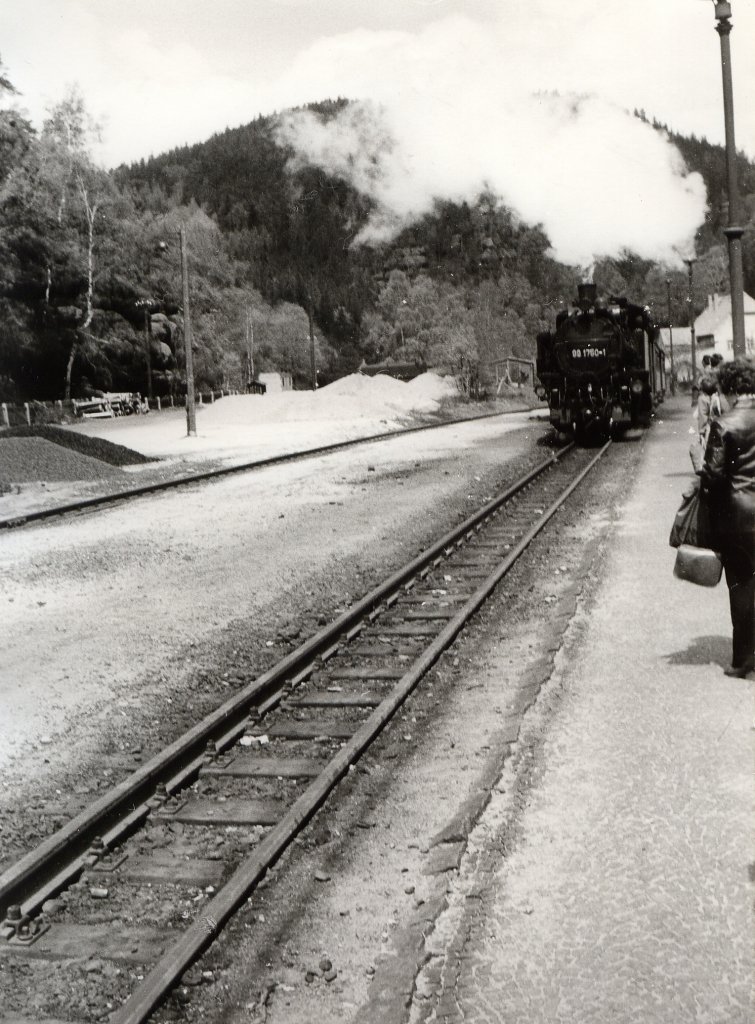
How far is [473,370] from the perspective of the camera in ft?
211

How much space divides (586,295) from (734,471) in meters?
23.1

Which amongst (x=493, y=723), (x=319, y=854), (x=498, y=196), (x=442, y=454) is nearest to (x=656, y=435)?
(x=442, y=454)

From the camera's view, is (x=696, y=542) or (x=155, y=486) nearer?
(x=696, y=542)

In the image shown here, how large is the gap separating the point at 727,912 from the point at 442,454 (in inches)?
915

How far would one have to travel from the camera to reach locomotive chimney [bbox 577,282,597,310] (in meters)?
28.2

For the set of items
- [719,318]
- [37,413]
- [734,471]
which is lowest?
[734,471]

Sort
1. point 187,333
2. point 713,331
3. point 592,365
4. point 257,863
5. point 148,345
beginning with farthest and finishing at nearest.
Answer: point 713,331
point 148,345
point 187,333
point 592,365
point 257,863

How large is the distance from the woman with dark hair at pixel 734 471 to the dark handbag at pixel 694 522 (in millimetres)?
52

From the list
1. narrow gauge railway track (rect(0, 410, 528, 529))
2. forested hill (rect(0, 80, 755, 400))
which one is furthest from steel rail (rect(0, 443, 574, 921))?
forested hill (rect(0, 80, 755, 400))

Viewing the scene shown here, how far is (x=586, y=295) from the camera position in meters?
28.6

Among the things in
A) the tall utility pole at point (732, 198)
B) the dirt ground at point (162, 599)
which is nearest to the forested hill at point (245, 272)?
the dirt ground at point (162, 599)

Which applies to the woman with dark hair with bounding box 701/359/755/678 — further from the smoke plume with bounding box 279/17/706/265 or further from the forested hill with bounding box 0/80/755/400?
the smoke plume with bounding box 279/17/706/265

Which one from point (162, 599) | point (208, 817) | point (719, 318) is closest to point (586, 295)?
point (162, 599)

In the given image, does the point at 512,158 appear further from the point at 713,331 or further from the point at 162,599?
the point at 162,599
